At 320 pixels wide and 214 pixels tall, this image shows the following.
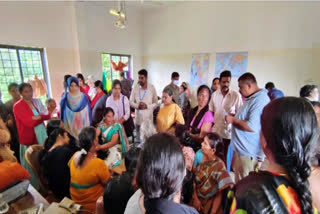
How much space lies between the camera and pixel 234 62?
177 inches

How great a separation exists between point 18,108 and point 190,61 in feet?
15.4

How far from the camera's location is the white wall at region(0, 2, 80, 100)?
3338 millimetres

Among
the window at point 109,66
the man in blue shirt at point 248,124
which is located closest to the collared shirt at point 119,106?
the man in blue shirt at point 248,124

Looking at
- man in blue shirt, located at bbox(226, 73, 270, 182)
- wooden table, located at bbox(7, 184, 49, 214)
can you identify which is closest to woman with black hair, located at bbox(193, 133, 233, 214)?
man in blue shirt, located at bbox(226, 73, 270, 182)

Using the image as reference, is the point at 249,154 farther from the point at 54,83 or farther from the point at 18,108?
the point at 54,83

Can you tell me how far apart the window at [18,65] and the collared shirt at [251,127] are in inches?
180

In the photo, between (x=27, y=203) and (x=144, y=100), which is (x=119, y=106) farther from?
(x=27, y=203)

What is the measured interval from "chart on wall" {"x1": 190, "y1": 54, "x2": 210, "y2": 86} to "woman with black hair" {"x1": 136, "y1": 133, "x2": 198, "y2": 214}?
4840 mm

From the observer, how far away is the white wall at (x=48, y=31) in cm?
334

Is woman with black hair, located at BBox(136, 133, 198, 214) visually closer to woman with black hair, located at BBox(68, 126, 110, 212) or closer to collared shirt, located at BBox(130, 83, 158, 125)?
woman with black hair, located at BBox(68, 126, 110, 212)

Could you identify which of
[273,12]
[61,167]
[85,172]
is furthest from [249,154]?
[273,12]

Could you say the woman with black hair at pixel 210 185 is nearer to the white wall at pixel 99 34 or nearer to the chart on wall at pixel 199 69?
the chart on wall at pixel 199 69

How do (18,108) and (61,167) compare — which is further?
(18,108)

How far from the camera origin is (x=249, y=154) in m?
1.68
